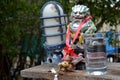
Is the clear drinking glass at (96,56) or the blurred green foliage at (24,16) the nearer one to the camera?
the clear drinking glass at (96,56)

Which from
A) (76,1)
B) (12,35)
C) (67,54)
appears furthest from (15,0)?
(67,54)

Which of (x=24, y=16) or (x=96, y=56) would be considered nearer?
(x=96, y=56)

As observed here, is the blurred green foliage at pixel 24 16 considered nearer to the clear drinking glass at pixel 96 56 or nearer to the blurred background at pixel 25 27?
the blurred background at pixel 25 27

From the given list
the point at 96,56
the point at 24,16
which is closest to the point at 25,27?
the point at 24,16

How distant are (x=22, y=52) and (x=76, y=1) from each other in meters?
0.87

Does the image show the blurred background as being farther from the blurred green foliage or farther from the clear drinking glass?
the clear drinking glass

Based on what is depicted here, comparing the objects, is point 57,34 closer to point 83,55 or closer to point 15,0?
point 83,55

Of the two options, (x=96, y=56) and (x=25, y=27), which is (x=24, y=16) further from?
(x=96, y=56)

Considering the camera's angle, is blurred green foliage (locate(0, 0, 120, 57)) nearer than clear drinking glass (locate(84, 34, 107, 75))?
No

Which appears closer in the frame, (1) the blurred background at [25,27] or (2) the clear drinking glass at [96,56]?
(2) the clear drinking glass at [96,56]

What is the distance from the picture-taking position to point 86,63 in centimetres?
179

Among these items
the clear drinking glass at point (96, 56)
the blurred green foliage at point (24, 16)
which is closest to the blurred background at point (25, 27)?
the blurred green foliage at point (24, 16)

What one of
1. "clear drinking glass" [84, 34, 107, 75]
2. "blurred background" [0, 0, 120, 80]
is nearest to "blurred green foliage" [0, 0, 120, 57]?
"blurred background" [0, 0, 120, 80]

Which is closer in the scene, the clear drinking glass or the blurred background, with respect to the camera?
the clear drinking glass
